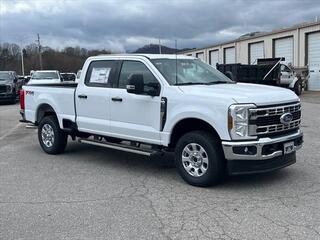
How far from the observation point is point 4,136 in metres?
12.3

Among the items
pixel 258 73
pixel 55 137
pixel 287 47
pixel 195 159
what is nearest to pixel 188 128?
pixel 195 159

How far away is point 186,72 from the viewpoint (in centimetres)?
745

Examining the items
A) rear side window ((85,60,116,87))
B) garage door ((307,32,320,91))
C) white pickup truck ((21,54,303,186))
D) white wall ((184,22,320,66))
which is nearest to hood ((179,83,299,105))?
white pickup truck ((21,54,303,186))

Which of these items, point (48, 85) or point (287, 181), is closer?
point (287, 181)

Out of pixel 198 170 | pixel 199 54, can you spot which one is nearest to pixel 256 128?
pixel 198 170

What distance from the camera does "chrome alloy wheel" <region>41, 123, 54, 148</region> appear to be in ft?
30.6

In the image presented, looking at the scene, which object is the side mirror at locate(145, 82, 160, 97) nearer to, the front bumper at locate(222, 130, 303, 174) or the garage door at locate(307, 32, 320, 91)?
the front bumper at locate(222, 130, 303, 174)

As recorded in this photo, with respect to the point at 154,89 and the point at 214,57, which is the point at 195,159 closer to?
the point at 154,89

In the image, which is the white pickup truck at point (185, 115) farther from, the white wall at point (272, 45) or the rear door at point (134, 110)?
the white wall at point (272, 45)

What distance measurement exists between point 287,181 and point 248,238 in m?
2.45

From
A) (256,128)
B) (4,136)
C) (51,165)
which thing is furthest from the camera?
(4,136)

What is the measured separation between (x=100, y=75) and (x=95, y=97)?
1.39ft

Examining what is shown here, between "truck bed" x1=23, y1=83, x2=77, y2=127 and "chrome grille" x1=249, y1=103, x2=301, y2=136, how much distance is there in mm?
3923

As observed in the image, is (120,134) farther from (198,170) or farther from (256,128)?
(256,128)
